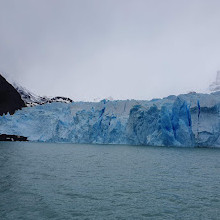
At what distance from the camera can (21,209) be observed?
266 inches

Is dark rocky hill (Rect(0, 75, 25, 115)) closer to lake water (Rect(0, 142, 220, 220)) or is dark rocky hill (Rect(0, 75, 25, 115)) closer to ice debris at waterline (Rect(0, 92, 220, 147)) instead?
ice debris at waterline (Rect(0, 92, 220, 147))

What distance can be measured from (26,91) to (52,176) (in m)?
75.3

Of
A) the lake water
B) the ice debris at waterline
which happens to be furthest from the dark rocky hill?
the lake water

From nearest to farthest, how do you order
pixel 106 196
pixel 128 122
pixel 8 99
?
1. pixel 106 196
2. pixel 128 122
3. pixel 8 99

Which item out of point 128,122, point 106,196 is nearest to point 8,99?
point 128,122

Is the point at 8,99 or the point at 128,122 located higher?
the point at 8,99

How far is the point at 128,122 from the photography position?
121 feet

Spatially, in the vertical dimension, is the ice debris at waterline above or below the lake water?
above

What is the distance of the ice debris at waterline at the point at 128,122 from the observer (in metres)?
34.0

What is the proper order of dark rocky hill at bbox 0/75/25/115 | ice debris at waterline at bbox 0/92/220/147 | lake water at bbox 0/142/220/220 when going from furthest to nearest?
1. dark rocky hill at bbox 0/75/25/115
2. ice debris at waterline at bbox 0/92/220/147
3. lake water at bbox 0/142/220/220

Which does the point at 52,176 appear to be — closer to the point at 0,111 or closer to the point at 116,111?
the point at 116,111

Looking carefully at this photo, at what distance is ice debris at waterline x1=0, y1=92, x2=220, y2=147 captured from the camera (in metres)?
34.0

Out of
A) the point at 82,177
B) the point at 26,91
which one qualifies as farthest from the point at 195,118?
the point at 26,91

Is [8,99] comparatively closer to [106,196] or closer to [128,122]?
[128,122]
